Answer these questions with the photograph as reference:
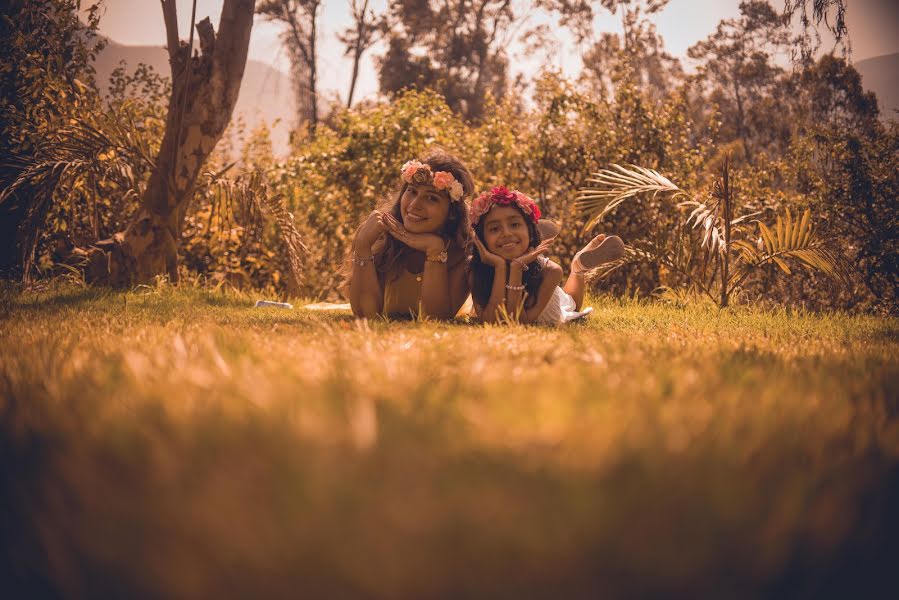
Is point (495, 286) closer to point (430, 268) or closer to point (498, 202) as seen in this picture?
point (430, 268)

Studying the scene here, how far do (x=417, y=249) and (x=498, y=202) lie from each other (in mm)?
703

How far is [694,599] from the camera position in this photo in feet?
1.77

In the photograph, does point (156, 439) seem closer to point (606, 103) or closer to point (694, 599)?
point (694, 599)

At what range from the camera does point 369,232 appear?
12.7 feet

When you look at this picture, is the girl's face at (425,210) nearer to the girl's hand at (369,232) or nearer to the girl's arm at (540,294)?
the girl's hand at (369,232)

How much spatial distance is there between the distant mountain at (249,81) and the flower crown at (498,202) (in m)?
3.51

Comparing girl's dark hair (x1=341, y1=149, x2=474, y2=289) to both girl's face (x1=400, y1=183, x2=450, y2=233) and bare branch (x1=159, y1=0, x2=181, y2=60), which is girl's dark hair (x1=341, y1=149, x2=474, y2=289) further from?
bare branch (x1=159, y1=0, x2=181, y2=60)

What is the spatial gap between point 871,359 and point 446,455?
1.86 meters

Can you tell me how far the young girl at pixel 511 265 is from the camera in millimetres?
3920

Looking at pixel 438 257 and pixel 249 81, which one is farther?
pixel 249 81

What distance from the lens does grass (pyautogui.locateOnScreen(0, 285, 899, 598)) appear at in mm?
536

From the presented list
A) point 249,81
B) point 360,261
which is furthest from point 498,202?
point 249,81

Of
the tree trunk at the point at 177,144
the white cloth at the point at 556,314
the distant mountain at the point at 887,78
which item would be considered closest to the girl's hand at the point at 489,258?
the white cloth at the point at 556,314

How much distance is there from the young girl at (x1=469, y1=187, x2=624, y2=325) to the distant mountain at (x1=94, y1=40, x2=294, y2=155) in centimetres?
364
